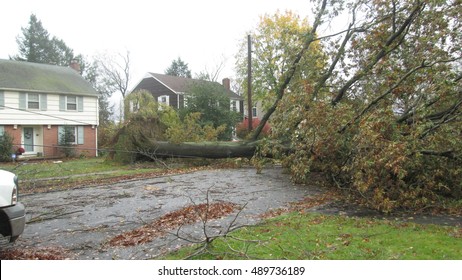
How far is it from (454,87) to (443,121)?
1.01 metres

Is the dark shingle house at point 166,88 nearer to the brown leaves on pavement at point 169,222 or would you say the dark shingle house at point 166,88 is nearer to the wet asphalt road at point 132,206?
the wet asphalt road at point 132,206

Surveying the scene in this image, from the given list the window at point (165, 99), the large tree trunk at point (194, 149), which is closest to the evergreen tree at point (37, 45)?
the window at point (165, 99)

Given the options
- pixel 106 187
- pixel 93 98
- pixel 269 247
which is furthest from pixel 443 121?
pixel 93 98

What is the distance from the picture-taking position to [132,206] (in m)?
7.74

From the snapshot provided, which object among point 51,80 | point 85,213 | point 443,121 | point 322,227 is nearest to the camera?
point 322,227

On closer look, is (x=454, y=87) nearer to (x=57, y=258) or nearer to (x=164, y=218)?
(x=164, y=218)

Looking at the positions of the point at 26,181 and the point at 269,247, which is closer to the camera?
the point at 269,247

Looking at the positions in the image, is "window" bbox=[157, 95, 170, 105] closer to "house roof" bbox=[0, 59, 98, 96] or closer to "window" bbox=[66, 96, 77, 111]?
"house roof" bbox=[0, 59, 98, 96]

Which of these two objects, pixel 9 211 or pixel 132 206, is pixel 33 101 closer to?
pixel 132 206

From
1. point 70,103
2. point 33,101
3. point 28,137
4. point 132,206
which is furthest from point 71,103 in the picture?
point 132,206

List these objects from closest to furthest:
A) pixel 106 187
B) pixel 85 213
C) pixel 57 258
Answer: pixel 57 258 → pixel 85 213 → pixel 106 187

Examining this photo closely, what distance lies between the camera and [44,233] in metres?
5.79

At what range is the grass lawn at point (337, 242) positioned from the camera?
432 cm

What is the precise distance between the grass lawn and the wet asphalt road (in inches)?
27.7
